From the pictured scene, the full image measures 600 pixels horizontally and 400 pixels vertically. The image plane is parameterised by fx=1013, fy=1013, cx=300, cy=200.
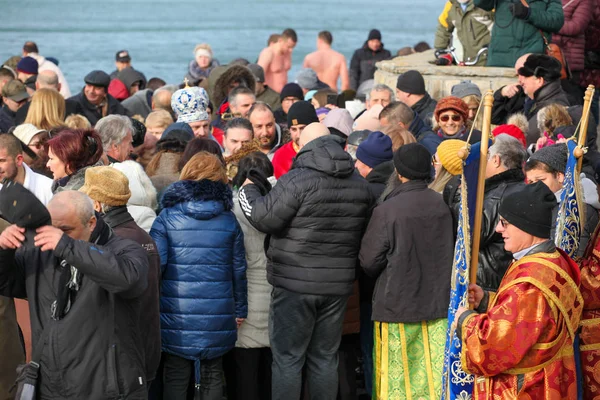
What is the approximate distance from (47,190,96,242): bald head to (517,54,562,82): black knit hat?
469cm

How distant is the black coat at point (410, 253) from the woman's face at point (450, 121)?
1.81 meters

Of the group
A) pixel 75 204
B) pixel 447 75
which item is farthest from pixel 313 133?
pixel 447 75

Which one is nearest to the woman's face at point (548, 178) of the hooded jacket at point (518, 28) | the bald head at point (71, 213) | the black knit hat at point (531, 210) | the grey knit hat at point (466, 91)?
the black knit hat at point (531, 210)

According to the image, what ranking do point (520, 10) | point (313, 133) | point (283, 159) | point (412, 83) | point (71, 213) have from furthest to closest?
1. point (520, 10)
2. point (412, 83)
3. point (283, 159)
4. point (313, 133)
5. point (71, 213)

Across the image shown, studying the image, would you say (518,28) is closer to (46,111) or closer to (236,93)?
(236,93)

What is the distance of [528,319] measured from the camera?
4406mm

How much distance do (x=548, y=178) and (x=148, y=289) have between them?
8.02 feet

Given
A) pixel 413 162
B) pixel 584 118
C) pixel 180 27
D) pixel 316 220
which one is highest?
pixel 584 118

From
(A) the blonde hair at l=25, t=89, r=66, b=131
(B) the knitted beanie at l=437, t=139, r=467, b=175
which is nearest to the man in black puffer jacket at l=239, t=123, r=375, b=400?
(B) the knitted beanie at l=437, t=139, r=467, b=175

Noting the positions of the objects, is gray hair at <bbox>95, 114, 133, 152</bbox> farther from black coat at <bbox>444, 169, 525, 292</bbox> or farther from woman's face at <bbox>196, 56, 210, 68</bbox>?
woman's face at <bbox>196, 56, 210, 68</bbox>

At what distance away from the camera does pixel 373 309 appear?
588 cm

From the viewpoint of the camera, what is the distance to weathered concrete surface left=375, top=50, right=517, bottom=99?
10195mm

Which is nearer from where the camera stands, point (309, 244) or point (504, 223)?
point (504, 223)

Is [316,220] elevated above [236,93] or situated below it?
below
